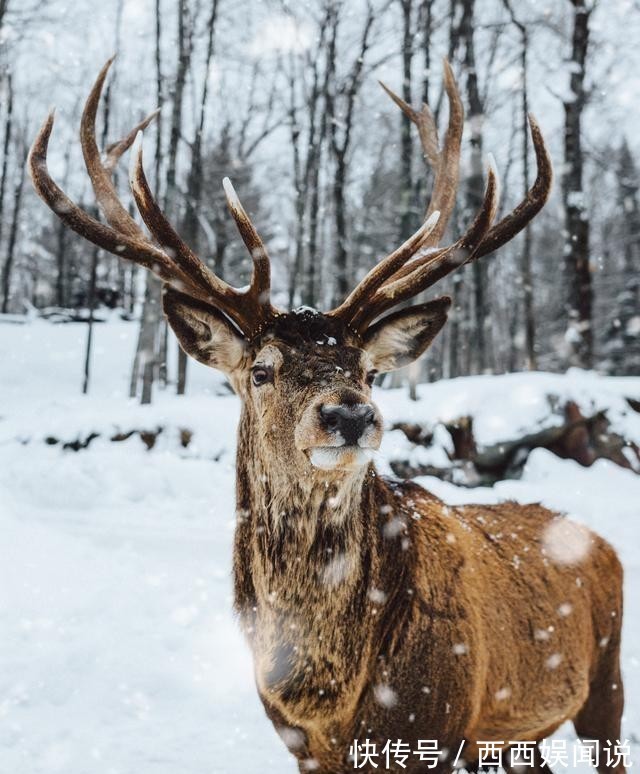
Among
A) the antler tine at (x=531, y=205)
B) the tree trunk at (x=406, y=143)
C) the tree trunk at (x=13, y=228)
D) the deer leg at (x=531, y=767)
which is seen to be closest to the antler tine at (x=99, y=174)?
the antler tine at (x=531, y=205)

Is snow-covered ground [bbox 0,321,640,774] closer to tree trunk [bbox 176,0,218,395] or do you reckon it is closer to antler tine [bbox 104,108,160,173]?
antler tine [bbox 104,108,160,173]

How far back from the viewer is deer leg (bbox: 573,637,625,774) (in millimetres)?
3332

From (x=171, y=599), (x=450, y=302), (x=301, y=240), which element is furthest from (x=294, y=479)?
(x=301, y=240)

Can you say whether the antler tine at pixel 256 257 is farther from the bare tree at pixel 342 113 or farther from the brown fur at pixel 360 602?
the bare tree at pixel 342 113

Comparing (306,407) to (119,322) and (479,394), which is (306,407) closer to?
(479,394)

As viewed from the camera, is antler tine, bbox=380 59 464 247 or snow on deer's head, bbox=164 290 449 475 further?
antler tine, bbox=380 59 464 247

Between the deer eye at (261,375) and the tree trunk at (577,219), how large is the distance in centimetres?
1116

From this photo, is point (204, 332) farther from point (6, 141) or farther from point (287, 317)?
point (6, 141)

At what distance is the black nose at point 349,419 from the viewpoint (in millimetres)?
2250

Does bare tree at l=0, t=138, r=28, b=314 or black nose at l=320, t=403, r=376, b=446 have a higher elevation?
bare tree at l=0, t=138, r=28, b=314

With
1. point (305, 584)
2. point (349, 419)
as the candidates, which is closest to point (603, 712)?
point (305, 584)

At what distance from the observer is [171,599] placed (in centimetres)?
571

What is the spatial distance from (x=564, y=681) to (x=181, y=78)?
1498cm

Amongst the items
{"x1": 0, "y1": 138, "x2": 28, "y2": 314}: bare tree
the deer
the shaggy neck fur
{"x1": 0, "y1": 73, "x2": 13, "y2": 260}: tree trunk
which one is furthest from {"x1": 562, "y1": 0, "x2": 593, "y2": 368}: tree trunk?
{"x1": 0, "y1": 138, "x2": 28, "y2": 314}: bare tree
